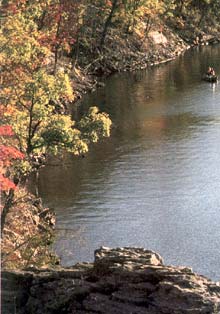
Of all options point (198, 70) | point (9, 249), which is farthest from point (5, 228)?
point (198, 70)

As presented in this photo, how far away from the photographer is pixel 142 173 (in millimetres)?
45688

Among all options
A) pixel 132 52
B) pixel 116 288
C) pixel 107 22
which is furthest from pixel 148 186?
pixel 132 52

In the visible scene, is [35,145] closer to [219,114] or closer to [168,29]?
[219,114]

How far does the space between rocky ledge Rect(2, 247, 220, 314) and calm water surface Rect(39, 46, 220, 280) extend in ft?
33.0

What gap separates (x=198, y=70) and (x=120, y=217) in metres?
51.4

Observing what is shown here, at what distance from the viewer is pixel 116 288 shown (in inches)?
850

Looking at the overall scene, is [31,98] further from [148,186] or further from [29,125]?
[148,186]

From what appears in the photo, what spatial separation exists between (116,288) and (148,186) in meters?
21.9

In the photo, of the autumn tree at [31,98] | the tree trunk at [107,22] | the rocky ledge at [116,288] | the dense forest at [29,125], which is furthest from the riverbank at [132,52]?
the rocky ledge at [116,288]

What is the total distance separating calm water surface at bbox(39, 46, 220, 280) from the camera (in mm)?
35281

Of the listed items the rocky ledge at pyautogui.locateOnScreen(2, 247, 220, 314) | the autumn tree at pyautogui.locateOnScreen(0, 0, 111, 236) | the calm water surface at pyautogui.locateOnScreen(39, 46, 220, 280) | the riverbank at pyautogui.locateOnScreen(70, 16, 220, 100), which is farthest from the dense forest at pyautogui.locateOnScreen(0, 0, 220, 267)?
the riverbank at pyautogui.locateOnScreen(70, 16, 220, 100)

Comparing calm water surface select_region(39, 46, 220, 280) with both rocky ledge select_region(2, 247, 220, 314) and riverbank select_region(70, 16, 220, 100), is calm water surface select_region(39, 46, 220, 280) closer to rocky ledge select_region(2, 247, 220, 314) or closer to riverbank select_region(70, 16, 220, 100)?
riverbank select_region(70, 16, 220, 100)

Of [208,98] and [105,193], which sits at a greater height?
[208,98]

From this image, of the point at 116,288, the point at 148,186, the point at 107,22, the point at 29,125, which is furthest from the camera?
the point at 107,22
